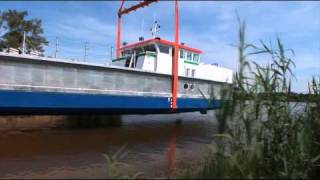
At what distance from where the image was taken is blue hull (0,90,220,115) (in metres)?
10.5

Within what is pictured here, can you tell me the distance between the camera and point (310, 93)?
6141 mm

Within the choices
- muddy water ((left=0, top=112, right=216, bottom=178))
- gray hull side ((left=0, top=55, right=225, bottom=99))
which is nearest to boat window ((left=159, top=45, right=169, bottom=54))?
gray hull side ((left=0, top=55, right=225, bottom=99))

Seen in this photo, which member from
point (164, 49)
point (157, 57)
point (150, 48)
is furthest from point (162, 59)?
point (150, 48)

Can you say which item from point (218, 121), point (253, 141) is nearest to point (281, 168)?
point (253, 141)

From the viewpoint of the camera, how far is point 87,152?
29.2 ft

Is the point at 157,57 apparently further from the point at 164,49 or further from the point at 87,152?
the point at 87,152

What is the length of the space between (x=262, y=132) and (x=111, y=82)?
9.01 meters

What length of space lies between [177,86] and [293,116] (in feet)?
33.5

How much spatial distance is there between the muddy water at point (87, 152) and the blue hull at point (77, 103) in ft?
2.75

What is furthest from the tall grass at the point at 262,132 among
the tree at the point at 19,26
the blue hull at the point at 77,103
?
the tree at the point at 19,26

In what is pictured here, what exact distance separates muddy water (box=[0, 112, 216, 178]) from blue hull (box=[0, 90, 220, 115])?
33.0 inches

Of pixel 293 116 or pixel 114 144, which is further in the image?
pixel 114 144

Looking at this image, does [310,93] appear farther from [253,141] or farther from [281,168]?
[253,141]

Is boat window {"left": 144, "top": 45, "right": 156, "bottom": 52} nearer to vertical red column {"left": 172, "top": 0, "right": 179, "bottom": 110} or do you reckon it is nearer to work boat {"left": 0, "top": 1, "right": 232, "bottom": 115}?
work boat {"left": 0, "top": 1, "right": 232, "bottom": 115}
